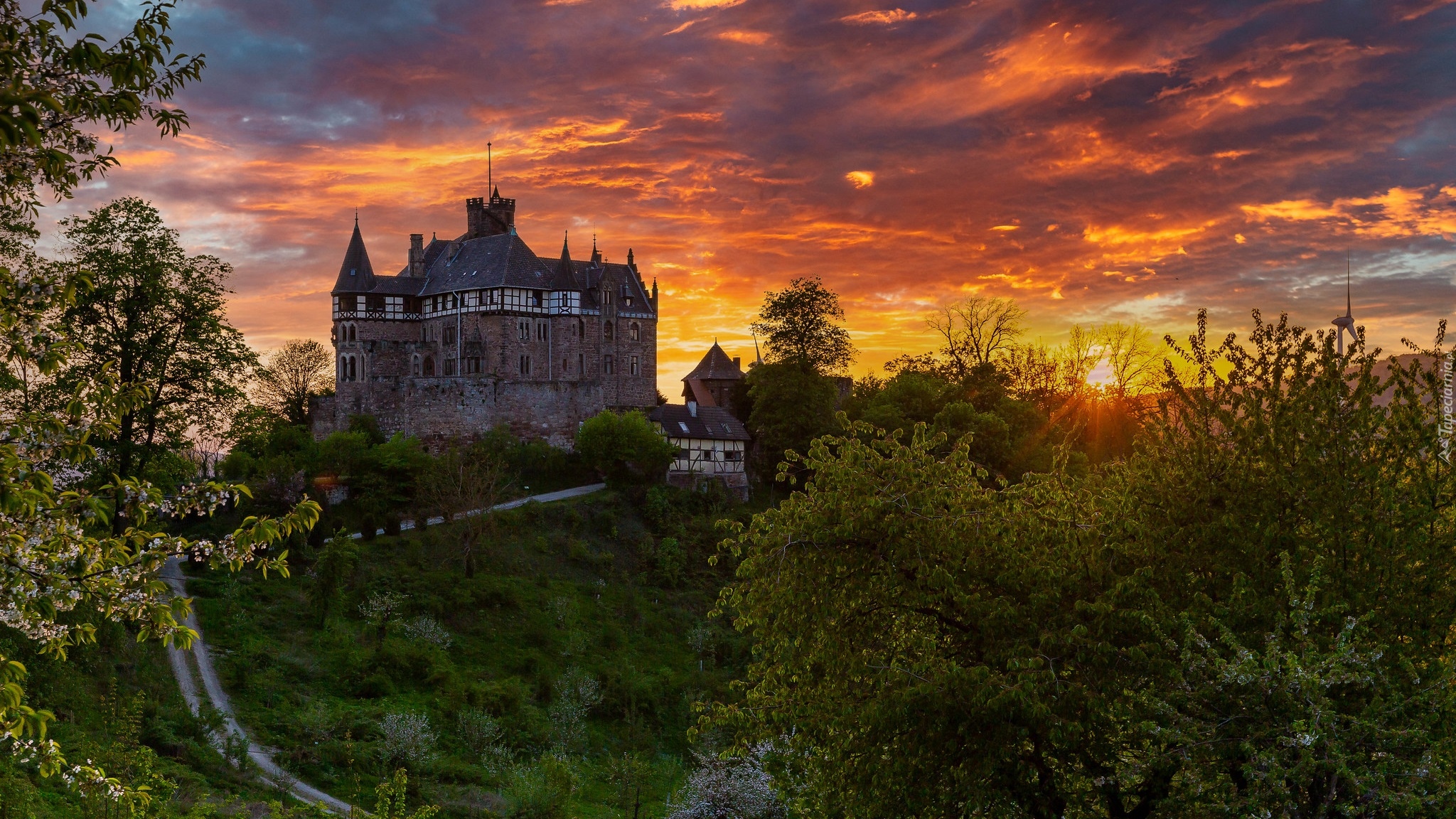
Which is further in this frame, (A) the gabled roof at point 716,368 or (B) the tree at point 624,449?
(A) the gabled roof at point 716,368

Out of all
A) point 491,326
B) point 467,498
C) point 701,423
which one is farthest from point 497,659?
point 491,326

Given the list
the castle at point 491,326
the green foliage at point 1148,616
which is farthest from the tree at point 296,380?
the green foliage at point 1148,616

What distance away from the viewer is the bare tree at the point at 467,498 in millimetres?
43594

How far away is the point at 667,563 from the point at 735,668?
28.1ft

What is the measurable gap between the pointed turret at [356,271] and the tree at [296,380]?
7.28 m

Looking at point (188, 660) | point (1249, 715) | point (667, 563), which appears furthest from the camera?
point (667, 563)

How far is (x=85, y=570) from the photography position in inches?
331

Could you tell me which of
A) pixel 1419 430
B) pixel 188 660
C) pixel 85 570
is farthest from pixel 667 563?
pixel 85 570

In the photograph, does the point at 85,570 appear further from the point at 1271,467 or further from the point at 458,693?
the point at 458,693

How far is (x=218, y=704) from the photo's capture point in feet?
91.6

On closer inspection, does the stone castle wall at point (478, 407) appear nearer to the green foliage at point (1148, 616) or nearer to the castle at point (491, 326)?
the castle at point (491, 326)

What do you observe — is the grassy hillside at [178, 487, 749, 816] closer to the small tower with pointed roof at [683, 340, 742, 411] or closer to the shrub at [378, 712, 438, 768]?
the shrub at [378, 712, 438, 768]

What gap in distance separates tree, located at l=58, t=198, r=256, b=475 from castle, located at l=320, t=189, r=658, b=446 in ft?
92.6

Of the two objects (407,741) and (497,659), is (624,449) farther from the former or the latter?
(407,741)
